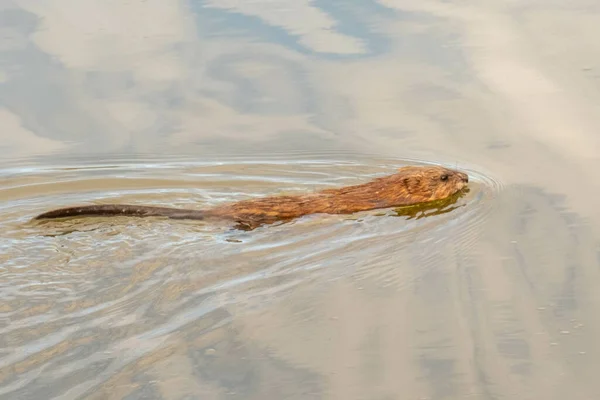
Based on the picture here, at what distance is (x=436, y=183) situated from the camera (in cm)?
595

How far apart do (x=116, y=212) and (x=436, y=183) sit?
74.0 inches

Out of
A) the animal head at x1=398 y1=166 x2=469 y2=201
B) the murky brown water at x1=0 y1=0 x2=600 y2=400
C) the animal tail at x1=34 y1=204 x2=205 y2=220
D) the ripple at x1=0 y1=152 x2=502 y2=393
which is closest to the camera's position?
the murky brown water at x1=0 y1=0 x2=600 y2=400

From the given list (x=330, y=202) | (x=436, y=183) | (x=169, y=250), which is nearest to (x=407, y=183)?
(x=436, y=183)

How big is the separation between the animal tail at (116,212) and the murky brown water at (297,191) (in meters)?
0.06

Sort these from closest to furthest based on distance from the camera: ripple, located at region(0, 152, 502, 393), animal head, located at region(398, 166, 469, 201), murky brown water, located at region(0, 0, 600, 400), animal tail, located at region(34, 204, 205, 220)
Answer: murky brown water, located at region(0, 0, 600, 400)
ripple, located at region(0, 152, 502, 393)
animal tail, located at region(34, 204, 205, 220)
animal head, located at region(398, 166, 469, 201)

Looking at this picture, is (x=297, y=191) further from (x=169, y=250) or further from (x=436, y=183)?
(x=169, y=250)

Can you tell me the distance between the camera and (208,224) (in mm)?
5664

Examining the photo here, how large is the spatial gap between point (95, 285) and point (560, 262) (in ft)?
7.34

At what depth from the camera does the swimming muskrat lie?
5.67 meters

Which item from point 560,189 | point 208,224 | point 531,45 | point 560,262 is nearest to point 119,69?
point 208,224

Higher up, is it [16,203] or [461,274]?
[16,203]

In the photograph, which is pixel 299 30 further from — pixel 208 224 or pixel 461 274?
pixel 461 274

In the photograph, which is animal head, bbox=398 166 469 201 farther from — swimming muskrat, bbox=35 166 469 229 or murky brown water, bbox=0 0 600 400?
murky brown water, bbox=0 0 600 400

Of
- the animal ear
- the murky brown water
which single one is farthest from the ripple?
the animal ear
